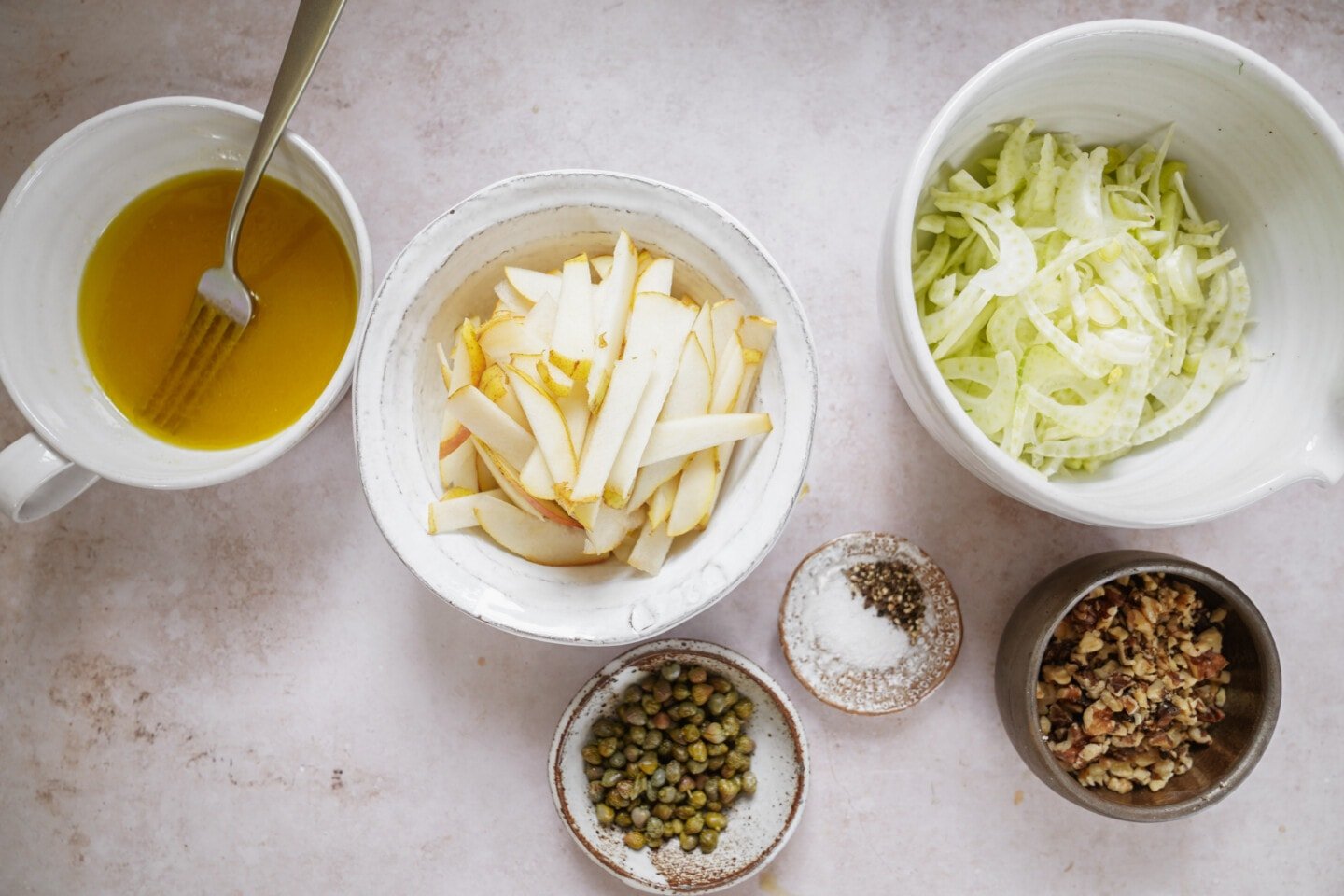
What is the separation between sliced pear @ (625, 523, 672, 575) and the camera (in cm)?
121

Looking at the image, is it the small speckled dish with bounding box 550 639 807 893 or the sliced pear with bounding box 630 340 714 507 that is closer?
the sliced pear with bounding box 630 340 714 507

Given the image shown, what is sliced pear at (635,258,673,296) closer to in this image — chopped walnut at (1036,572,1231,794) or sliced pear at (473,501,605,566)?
sliced pear at (473,501,605,566)

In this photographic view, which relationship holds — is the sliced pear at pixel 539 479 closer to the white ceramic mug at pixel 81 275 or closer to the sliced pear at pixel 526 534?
the sliced pear at pixel 526 534

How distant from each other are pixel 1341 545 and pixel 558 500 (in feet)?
4.26

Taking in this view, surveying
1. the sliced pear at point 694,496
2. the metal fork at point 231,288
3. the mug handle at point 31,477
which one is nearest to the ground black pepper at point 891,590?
the sliced pear at point 694,496

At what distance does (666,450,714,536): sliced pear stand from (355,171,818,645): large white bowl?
0.14 ft

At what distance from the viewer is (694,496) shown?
3.95 ft

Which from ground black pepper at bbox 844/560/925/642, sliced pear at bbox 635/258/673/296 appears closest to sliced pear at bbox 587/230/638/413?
sliced pear at bbox 635/258/673/296

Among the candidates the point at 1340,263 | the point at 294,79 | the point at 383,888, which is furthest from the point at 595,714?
the point at 1340,263

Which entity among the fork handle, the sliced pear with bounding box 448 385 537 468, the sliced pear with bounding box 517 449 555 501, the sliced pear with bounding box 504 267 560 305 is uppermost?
the fork handle

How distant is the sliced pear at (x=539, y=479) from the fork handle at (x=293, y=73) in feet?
1.91

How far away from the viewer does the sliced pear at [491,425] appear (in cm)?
111

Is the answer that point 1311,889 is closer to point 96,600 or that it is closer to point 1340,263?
point 1340,263

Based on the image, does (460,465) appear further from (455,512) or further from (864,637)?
(864,637)
